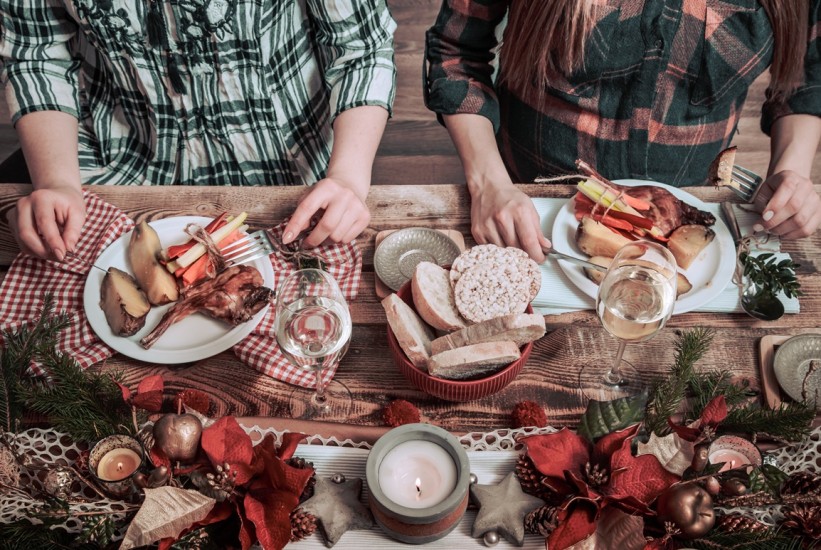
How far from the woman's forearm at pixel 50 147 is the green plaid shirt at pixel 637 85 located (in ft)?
2.78

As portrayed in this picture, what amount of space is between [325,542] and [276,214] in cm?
68

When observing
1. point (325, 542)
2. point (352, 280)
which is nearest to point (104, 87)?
point (352, 280)

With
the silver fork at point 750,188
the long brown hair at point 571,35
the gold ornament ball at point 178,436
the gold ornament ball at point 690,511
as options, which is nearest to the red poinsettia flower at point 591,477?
the gold ornament ball at point 690,511

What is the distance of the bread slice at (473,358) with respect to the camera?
87 cm

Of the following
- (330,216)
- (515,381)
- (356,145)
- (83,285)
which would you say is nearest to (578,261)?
(515,381)

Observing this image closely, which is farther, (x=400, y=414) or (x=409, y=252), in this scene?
(x=409, y=252)

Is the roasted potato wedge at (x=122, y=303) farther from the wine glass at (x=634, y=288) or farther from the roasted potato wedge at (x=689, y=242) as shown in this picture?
the roasted potato wedge at (x=689, y=242)

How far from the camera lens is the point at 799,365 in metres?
0.98

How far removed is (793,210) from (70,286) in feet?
4.52

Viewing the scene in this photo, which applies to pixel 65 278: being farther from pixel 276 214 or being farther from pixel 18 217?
pixel 276 214

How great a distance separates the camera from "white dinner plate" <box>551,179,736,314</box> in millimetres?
1071

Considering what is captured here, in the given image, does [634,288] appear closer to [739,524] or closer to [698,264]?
[698,264]

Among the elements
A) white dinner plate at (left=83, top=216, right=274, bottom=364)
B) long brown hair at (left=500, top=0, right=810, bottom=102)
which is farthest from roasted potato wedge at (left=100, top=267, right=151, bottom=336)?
long brown hair at (left=500, top=0, right=810, bottom=102)

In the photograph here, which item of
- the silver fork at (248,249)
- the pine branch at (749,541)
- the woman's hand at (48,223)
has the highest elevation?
the woman's hand at (48,223)
